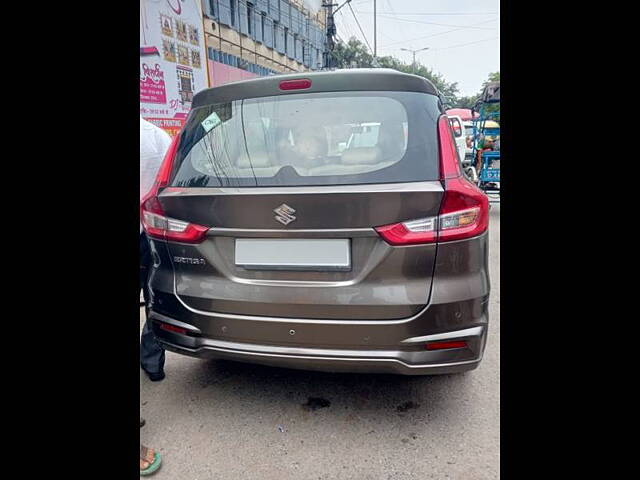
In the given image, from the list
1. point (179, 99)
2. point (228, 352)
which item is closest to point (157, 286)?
point (228, 352)

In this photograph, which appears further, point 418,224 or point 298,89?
point 298,89

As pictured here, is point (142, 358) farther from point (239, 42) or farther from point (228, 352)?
point (239, 42)

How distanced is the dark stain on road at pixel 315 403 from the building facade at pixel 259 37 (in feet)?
37.5

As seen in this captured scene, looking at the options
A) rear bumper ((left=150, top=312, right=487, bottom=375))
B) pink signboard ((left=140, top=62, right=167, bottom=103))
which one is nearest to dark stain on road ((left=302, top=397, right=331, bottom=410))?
rear bumper ((left=150, top=312, right=487, bottom=375))

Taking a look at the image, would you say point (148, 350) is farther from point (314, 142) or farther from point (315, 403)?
point (314, 142)

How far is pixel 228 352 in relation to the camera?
195cm

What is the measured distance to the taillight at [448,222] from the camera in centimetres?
168

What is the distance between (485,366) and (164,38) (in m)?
10.0

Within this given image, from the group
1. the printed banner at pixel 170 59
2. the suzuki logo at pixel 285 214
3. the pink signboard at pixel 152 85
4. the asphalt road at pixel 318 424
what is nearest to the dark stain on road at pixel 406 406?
the asphalt road at pixel 318 424

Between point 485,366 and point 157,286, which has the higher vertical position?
point 157,286

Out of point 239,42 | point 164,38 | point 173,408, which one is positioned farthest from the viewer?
point 239,42

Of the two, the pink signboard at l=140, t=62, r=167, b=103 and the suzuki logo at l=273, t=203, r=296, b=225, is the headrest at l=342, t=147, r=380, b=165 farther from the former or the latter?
the pink signboard at l=140, t=62, r=167, b=103

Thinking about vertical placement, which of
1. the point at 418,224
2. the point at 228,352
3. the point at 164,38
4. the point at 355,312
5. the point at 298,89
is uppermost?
the point at 164,38

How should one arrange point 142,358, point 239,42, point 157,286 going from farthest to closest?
point 239,42
point 142,358
point 157,286
